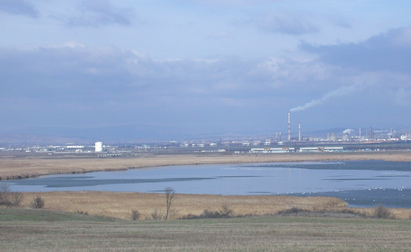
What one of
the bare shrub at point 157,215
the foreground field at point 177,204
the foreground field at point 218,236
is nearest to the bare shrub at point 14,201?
the foreground field at point 177,204

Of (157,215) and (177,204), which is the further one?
(177,204)

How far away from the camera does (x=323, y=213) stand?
1025 inches

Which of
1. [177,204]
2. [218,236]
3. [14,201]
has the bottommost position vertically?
[177,204]

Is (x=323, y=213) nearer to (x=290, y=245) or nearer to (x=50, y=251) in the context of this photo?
(x=290, y=245)

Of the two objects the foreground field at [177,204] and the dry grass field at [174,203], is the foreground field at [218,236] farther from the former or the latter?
the dry grass field at [174,203]

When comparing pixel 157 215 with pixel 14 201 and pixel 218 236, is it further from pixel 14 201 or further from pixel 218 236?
pixel 218 236

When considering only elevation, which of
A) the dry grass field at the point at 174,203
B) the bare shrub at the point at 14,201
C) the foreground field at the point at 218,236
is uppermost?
the foreground field at the point at 218,236

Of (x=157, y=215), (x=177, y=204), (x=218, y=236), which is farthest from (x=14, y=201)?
(x=218, y=236)

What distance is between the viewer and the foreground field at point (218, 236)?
14297 millimetres

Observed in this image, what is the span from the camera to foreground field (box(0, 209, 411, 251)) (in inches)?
563

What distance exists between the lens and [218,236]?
17.0 m

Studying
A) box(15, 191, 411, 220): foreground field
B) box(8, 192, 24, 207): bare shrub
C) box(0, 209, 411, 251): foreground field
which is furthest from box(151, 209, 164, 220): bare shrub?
box(8, 192, 24, 207): bare shrub

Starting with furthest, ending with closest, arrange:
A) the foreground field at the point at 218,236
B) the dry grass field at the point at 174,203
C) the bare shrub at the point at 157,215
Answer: the dry grass field at the point at 174,203, the bare shrub at the point at 157,215, the foreground field at the point at 218,236

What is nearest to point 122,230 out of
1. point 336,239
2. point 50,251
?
point 50,251
